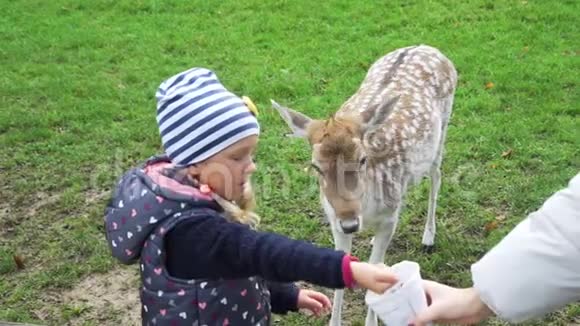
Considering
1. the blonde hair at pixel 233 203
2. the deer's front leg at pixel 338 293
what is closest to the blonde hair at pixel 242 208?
the blonde hair at pixel 233 203

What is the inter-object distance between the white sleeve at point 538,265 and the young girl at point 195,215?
70 centimetres

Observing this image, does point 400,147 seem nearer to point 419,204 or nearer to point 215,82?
point 419,204

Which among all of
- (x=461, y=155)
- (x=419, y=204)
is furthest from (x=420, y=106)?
(x=461, y=155)

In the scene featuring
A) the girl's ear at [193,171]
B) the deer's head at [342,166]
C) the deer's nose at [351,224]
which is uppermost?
the girl's ear at [193,171]

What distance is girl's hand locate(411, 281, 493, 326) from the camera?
2.16m

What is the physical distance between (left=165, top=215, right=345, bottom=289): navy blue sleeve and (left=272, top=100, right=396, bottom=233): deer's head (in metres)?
1.66

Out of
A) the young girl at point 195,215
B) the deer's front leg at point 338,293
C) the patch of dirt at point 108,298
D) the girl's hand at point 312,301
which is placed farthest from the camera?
the patch of dirt at point 108,298

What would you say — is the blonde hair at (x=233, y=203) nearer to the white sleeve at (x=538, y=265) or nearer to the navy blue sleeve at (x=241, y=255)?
the navy blue sleeve at (x=241, y=255)

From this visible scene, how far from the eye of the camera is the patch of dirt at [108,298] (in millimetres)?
4832

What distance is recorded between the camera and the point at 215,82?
2691mm

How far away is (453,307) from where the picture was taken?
7.25 feet

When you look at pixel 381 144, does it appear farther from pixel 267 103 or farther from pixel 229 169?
pixel 267 103

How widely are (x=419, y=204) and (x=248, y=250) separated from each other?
361 centimetres

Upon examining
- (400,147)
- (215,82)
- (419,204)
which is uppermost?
(215,82)
